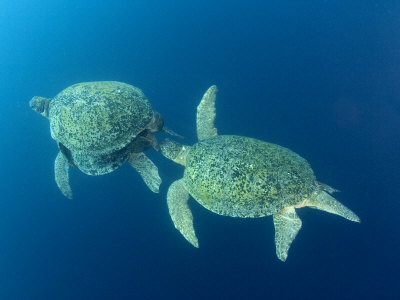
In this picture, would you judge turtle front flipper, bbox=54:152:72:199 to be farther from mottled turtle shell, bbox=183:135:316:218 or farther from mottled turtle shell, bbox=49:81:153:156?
mottled turtle shell, bbox=183:135:316:218

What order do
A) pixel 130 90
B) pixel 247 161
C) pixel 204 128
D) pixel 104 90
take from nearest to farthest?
pixel 247 161 < pixel 104 90 < pixel 130 90 < pixel 204 128

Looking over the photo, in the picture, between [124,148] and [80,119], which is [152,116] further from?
[80,119]

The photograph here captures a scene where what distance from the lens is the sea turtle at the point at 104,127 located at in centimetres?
473

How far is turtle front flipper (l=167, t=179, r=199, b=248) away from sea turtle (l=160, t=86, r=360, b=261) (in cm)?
2

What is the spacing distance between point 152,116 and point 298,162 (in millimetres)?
2947

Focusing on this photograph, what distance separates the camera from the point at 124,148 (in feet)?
17.0

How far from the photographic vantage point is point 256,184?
161 inches

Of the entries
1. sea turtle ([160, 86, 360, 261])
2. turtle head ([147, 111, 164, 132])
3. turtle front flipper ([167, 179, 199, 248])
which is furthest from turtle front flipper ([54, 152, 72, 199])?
sea turtle ([160, 86, 360, 261])

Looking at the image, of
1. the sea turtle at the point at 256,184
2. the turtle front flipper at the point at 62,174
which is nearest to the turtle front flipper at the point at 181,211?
the sea turtle at the point at 256,184

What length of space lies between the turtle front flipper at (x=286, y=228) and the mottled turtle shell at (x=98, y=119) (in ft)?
10.0

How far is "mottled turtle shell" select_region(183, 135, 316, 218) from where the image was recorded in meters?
4.10

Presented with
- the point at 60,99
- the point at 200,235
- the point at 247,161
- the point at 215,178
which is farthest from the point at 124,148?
the point at 200,235

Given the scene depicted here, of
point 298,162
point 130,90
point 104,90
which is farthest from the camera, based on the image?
point 130,90

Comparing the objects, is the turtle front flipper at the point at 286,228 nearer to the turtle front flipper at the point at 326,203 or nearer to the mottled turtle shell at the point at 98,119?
the turtle front flipper at the point at 326,203
